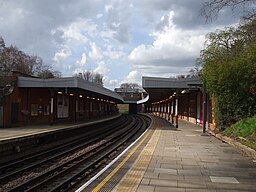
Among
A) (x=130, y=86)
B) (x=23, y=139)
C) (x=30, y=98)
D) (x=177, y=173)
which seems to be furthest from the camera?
(x=130, y=86)

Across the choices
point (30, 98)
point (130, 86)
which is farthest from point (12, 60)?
point (130, 86)

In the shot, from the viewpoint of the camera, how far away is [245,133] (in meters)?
17.2

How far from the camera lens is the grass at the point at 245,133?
1529cm

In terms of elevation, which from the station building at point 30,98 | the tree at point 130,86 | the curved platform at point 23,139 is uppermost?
the tree at point 130,86

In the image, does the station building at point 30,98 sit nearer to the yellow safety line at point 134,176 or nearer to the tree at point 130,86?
the yellow safety line at point 134,176

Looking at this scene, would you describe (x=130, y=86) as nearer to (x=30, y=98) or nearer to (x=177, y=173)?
(x=30, y=98)

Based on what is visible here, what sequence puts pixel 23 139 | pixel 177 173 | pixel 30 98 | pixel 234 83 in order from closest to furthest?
pixel 177 173, pixel 23 139, pixel 234 83, pixel 30 98

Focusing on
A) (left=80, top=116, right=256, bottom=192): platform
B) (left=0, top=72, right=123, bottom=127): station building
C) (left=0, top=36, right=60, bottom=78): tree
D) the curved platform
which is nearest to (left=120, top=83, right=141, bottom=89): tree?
(left=0, top=36, right=60, bottom=78): tree

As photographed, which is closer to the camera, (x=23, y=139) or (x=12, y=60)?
(x=23, y=139)

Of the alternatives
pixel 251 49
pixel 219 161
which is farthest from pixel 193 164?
pixel 251 49

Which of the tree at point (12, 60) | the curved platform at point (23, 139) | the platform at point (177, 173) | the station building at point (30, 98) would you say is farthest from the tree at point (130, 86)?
the platform at point (177, 173)

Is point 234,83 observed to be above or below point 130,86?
below

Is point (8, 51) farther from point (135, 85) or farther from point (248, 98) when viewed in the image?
point (135, 85)

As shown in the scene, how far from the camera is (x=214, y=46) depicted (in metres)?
29.5
